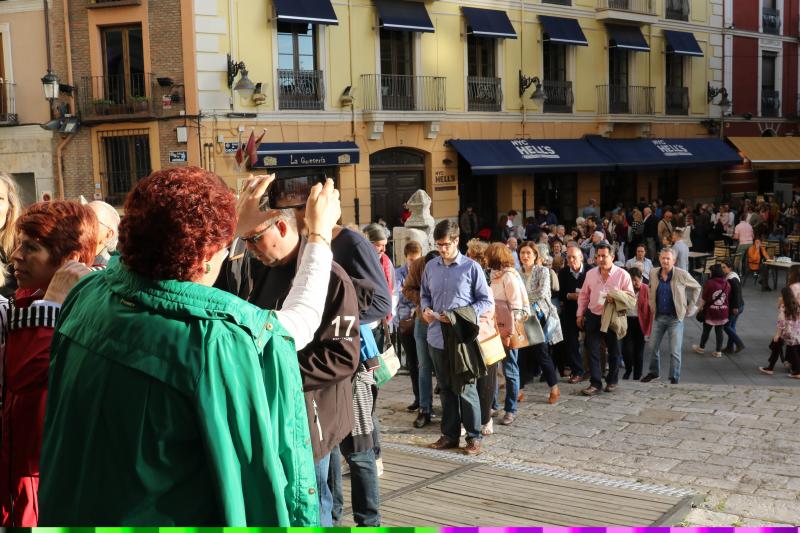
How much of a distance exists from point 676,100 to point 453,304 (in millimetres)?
25948

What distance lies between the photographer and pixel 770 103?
33.7 meters

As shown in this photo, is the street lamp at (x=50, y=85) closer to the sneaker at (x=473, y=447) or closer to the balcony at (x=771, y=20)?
the sneaker at (x=473, y=447)

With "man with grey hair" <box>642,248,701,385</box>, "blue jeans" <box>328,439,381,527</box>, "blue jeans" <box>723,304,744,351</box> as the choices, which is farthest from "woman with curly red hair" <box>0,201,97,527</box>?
"blue jeans" <box>723,304,744,351</box>

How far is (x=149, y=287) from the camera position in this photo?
207 centimetres

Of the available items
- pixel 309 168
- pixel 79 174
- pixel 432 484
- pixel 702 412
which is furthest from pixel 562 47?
pixel 432 484

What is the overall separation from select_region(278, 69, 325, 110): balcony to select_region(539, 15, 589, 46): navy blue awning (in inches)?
307

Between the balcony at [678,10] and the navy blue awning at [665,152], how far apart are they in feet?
13.8

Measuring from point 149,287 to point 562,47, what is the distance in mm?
26655

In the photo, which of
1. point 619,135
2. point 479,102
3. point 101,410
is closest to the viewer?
point 101,410

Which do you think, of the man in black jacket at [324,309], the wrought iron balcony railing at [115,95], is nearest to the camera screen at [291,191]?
the man in black jacket at [324,309]

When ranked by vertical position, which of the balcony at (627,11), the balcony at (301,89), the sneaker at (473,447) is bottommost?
the sneaker at (473,447)

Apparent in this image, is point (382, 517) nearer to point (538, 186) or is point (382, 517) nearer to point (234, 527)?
point (234, 527)

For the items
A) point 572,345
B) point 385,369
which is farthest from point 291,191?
point 572,345

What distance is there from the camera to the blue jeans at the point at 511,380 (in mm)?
8359
